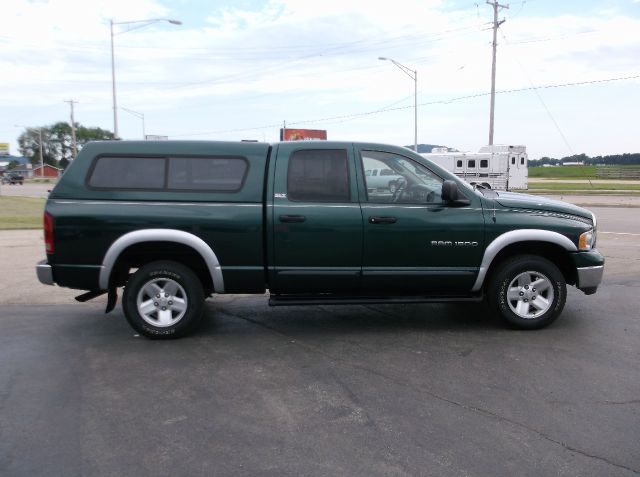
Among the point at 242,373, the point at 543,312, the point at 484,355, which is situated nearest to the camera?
the point at 242,373

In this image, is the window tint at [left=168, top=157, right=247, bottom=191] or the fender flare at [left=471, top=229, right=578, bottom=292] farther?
the fender flare at [left=471, top=229, right=578, bottom=292]

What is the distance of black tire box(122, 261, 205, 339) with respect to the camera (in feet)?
17.8

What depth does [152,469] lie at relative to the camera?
3.17 meters

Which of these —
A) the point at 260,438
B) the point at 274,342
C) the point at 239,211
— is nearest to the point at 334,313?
the point at 274,342

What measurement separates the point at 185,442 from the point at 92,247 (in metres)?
2.53

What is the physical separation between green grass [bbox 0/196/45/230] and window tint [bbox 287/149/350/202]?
11.6m

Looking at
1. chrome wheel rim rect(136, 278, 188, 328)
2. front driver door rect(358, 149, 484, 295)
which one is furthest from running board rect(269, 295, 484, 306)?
chrome wheel rim rect(136, 278, 188, 328)

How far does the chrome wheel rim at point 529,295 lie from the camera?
5676 millimetres

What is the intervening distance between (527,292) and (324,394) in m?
2.61

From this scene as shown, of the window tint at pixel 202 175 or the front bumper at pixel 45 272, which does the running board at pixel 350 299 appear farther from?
the front bumper at pixel 45 272

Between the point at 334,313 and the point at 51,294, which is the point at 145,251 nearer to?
the point at 334,313

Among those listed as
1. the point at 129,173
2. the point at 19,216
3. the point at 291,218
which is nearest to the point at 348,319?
the point at 291,218

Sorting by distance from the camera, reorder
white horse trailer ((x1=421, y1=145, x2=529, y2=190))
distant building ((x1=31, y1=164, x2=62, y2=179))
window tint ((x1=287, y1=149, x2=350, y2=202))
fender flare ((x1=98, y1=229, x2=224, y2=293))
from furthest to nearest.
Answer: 1. distant building ((x1=31, y1=164, x2=62, y2=179))
2. white horse trailer ((x1=421, y1=145, x2=529, y2=190))
3. window tint ((x1=287, y1=149, x2=350, y2=202))
4. fender flare ((x1=98, y1=229, x2=224, y2=293))

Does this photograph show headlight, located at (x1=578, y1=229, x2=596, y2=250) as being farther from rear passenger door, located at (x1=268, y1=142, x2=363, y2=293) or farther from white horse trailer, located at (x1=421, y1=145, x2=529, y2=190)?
white horse trailer, located at (x1=421, y1=145, x2=529, y2=190)
